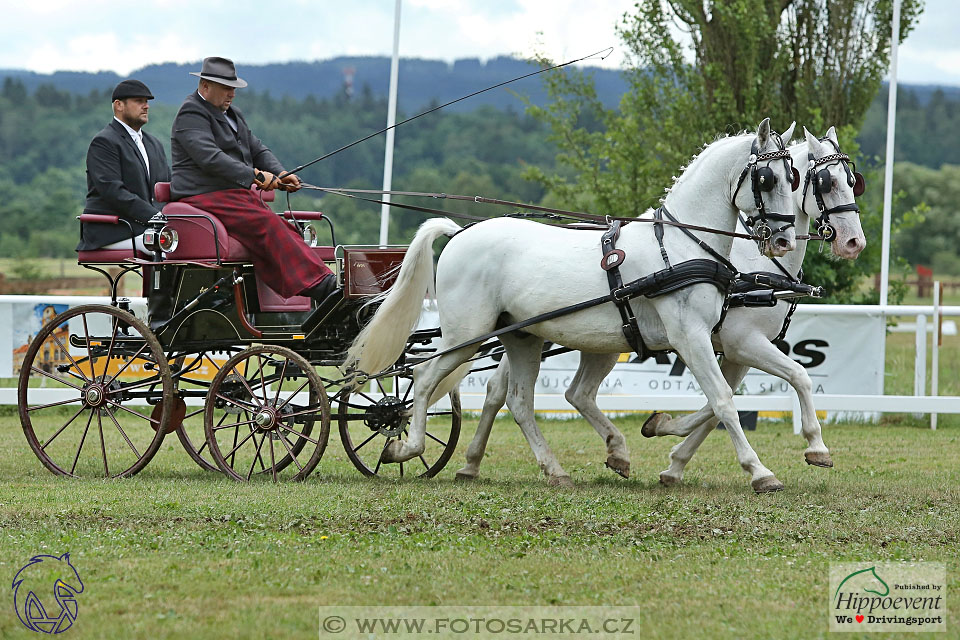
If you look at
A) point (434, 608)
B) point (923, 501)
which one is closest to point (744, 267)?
point (923, 501)

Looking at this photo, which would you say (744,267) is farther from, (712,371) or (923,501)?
(923,501)

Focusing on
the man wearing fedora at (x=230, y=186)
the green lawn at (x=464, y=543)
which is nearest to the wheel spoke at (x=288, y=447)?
the green lawn at (x=464, y=543)

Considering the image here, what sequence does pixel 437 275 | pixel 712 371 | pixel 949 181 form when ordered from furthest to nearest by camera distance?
1. pixel 949 181
2. pixel 437 275
3. pixel 712 371

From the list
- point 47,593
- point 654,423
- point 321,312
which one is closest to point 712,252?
point 654,423

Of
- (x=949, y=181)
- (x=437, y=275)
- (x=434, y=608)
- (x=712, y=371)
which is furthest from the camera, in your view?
(x=949, y=181)

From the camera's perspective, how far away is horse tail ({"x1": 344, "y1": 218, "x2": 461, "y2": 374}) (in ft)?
23.7

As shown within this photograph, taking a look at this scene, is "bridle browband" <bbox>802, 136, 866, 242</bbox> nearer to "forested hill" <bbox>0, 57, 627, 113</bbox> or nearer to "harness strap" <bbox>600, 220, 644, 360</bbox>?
"harness strap" <bbox>600, 220, 644, 360</bbox>

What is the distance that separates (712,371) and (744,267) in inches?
39.5

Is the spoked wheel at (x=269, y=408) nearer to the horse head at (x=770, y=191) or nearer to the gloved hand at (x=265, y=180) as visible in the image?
the gloved hand at (x=265, y=180)

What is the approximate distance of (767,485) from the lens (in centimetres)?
675

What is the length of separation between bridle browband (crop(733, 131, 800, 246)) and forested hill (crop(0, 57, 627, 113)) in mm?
78602

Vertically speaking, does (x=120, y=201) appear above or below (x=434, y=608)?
above

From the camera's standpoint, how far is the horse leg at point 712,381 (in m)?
6.64

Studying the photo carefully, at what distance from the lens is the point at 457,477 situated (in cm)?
766
